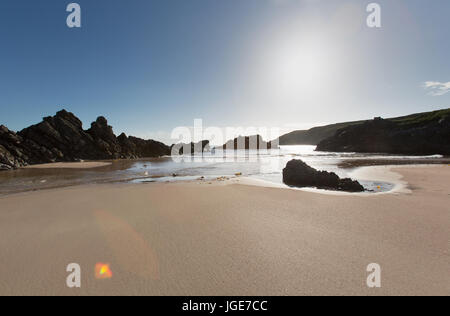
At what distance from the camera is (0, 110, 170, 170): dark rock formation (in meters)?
44.6

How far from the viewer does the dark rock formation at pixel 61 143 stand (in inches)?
1756

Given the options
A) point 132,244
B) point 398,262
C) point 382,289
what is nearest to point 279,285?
point 382,289

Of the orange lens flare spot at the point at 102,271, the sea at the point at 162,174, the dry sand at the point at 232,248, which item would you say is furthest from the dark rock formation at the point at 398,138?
the orange lens flare spot at the point at 102,271

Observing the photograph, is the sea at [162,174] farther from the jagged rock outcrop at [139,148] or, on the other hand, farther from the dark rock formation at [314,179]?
the jagged rock outcrop at [139,148]

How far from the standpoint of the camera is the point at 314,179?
13797 millimetres

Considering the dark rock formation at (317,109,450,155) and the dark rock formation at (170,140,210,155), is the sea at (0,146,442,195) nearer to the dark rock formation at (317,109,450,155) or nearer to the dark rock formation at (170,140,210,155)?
the dark rock formation at (317,109,450,155)

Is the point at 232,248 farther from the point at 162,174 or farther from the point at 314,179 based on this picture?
the point at 162,174

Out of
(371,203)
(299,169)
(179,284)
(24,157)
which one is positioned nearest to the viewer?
(179,284)

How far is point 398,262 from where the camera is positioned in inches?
146

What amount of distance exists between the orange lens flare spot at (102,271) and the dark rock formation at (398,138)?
9357 centimetres

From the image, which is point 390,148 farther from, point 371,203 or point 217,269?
point 217,269

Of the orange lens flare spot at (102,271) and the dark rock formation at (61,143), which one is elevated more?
the dark rock formation at (61,143)

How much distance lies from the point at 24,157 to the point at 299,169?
6290 cm
